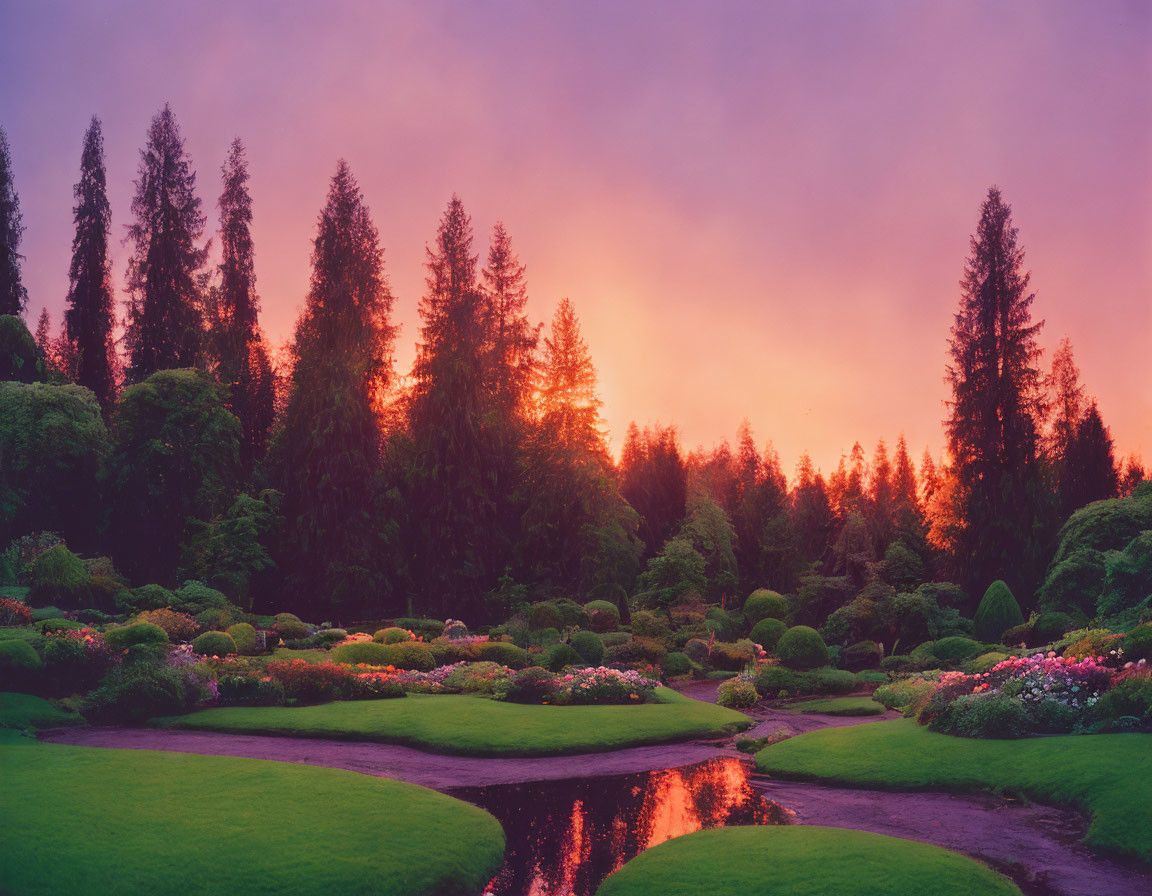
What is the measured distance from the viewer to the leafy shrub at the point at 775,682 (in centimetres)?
2062

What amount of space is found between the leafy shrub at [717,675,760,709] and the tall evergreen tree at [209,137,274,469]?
1114 inches

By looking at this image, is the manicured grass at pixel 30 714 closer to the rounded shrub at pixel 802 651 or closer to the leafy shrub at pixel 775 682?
the leafy shrub at pixel 775 682

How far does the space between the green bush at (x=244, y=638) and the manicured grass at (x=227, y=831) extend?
10.9 meters

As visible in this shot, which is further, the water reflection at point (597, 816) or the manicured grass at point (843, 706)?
the manicured grass at point (843, 706)

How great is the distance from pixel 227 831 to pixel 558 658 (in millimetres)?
13048

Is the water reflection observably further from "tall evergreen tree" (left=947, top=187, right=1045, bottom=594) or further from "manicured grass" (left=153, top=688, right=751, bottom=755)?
"tall evergreen tree" (left=947, top=187, right=1045, bottom=594)

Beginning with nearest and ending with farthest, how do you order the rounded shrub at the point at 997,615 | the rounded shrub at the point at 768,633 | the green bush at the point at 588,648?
1. the green bush at the point at 588,648
2. the rounded shrub at the point at 997,615
3. the rounded shrub at the point at 768,633

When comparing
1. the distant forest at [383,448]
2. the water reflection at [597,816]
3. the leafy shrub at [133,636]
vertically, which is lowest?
the water reflection at [597,816]

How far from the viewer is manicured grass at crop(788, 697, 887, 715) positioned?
17.4 metres

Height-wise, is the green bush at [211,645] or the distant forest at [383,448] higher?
the distant forest at [383,448]

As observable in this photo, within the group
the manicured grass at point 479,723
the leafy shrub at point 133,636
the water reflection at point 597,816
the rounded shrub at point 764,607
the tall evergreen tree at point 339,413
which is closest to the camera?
the water reflection at point 597,816

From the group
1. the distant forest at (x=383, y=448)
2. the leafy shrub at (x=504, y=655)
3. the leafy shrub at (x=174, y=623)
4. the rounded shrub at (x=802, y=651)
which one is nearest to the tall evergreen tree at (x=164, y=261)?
the distant forest at (x=383, y=448)

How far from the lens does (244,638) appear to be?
21594 millimetres

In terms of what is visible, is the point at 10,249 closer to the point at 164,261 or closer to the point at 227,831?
the point at 164,261
